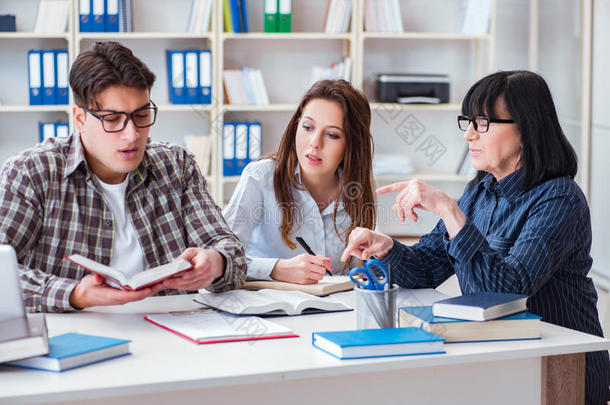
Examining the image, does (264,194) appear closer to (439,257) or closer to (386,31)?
(439,257)

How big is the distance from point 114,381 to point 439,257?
1.04m

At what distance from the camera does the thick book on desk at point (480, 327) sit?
134cm

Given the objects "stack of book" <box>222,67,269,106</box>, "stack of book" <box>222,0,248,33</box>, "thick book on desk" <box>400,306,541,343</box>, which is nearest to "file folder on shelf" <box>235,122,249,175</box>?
"stack of book" <box>222,67,269,106</box>

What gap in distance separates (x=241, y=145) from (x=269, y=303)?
2969 mm

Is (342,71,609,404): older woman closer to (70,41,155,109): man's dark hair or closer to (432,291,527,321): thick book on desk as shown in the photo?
(432,291,527,321): thick book on desk

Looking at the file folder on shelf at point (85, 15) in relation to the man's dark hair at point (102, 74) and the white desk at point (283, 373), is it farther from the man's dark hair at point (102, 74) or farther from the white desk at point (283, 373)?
the white desk at point (283, 373)

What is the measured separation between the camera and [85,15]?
421cm

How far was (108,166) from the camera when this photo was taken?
1724 millimetres

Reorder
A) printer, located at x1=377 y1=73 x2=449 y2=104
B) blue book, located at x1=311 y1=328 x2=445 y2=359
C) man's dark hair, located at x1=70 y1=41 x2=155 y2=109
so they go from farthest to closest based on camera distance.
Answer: printer, located at x1=377 y1=73 x2=449 y2=104, man's dark hair, located at x1=70 y1=41 x2=155 y2=109, blue book, located at x1=311 y1=328 x2=445 y2=359

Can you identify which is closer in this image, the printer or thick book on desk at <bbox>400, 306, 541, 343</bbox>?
thick book on desk at <bbox>400, 306, 541, 343</bbox>

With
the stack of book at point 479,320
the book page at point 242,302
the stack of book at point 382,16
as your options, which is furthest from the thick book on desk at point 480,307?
the stack of book at point 382,16

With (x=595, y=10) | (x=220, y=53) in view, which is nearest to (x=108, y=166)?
(x=220, y=53)

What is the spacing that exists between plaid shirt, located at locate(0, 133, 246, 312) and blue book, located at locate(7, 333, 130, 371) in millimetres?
278

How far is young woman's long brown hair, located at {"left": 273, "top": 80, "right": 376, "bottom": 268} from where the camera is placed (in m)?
2.31
